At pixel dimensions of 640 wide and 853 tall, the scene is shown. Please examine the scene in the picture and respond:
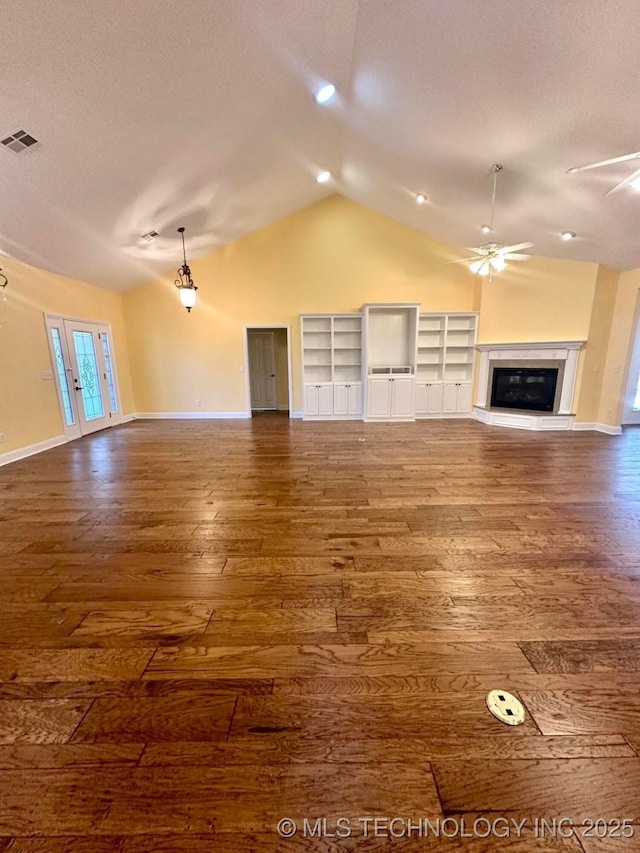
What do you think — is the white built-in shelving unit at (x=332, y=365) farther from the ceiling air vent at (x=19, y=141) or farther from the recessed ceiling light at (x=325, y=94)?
the ceiling air vent at (x=19, y=141)

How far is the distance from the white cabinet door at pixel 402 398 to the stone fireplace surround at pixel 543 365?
1485mm

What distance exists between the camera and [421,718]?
4.38 ft

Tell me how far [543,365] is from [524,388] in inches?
20.5

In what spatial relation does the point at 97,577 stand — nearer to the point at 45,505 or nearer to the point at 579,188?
the point at 45,505

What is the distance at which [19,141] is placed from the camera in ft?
10.1

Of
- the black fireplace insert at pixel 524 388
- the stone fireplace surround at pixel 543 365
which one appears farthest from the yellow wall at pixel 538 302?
the black fireplace insert at pixel 524 388

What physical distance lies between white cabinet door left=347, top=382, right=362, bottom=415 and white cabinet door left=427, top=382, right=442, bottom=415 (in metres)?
1.45

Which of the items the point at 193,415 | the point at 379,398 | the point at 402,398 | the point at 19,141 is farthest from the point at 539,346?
the point at 19,141

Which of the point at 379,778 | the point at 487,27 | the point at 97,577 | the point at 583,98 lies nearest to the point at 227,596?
the point at 97,577

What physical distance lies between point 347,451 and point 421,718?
12.2 ft

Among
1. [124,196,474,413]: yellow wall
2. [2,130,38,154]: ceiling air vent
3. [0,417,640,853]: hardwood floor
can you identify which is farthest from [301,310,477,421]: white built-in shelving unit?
[2,130,38,154]: ceiling air vent

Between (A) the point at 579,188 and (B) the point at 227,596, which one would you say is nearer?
(B) the point at 227,596

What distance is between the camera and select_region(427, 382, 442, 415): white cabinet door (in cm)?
722

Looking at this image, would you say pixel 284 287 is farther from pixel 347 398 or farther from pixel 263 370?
pixel 347 398
